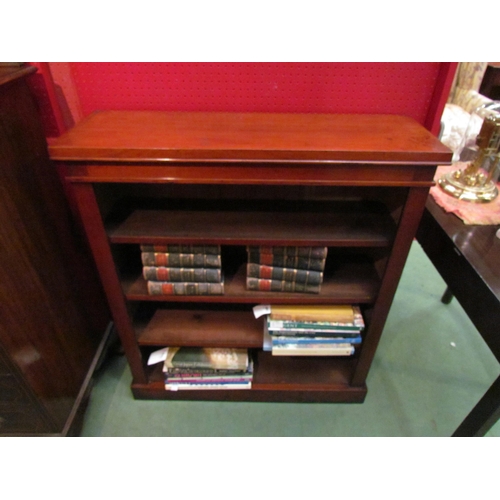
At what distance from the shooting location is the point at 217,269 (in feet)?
3.41

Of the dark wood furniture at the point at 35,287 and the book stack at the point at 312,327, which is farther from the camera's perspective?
the book stack at the point at 312,327

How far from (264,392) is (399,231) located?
0.86m

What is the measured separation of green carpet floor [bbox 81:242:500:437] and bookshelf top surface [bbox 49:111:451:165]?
3.47 ft

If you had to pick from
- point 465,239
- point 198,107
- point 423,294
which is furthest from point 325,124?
point 423,294

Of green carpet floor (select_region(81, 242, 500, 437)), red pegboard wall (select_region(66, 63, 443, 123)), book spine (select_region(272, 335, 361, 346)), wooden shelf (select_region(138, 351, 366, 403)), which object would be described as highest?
red pegboard wall (select_region(66, 63, 443, 123))

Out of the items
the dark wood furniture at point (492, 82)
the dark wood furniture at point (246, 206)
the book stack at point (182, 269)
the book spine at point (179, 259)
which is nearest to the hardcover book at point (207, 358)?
the dark wood furniture at point (246, 206)

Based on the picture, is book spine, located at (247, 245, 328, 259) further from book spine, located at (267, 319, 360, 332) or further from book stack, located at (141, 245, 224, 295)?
book spine, located at (267, 319, 360, 332)

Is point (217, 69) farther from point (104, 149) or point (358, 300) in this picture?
point (358, 300)

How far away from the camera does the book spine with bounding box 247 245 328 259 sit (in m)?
0.99

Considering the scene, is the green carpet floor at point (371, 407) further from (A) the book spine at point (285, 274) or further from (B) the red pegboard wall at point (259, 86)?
(B) the red pegboard wall at point (259, 86)

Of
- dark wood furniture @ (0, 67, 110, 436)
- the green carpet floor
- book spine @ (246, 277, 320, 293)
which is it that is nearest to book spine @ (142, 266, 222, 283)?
book spine @ (246, 277, 320, 293)

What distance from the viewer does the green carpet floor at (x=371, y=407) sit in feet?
4.31

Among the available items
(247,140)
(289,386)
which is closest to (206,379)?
(289,386)

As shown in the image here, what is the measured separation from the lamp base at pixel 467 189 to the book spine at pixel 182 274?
88 centimetres
